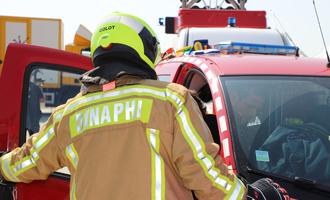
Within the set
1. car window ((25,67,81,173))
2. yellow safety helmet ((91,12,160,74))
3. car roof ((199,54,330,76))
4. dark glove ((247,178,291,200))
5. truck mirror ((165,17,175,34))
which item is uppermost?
truck mirror ((165,17,175,34))

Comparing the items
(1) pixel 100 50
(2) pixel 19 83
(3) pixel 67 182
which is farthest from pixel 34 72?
(1) pixel 100 50

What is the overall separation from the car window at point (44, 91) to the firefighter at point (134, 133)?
3.17 feet

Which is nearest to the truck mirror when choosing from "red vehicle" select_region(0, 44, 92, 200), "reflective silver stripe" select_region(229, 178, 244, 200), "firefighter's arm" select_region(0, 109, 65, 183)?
"red vehicle" select_region(0, 44, 92, 200)

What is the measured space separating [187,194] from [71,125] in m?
0.54

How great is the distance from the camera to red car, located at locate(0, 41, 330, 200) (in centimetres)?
262

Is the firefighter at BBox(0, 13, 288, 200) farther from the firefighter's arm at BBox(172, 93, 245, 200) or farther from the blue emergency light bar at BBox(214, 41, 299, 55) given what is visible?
the blue emergency light bar at BBox(214, 41, 299, 55)

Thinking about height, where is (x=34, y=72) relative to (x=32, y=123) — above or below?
above

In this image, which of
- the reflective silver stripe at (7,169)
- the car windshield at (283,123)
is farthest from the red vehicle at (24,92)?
the car windshield at (283,123)

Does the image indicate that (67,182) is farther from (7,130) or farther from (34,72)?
(34,72)

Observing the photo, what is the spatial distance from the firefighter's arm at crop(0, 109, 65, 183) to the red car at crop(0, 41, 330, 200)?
12.3 inches

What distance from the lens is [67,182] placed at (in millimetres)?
2951

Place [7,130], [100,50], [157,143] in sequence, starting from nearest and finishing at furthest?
[157,143] < [100,50] < [7,130]

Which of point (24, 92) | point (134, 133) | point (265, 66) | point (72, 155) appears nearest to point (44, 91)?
point (24, 92)

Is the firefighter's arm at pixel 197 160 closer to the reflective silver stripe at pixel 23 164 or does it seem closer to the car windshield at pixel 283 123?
the car windshield at pixel 283 123
